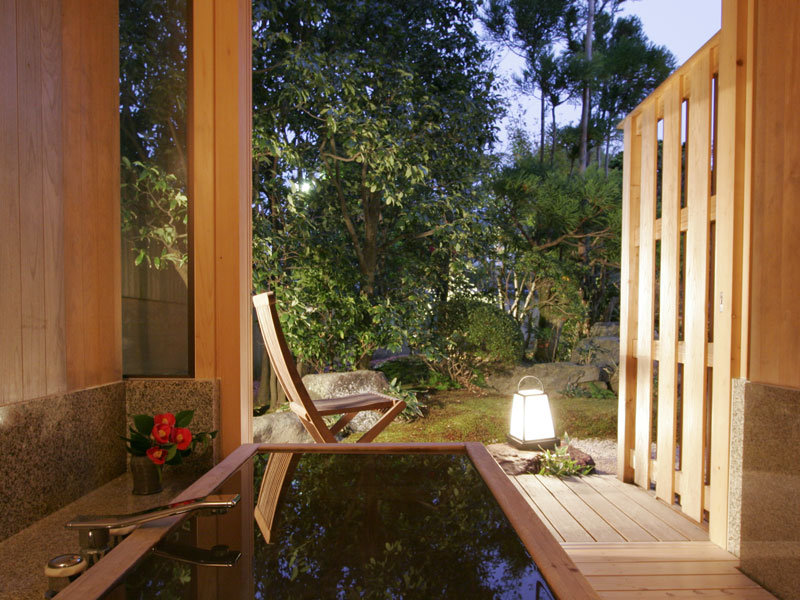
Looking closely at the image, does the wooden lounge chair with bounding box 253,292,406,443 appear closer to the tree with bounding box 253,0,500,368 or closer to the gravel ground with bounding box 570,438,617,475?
the tree with bounding box 253,0,500,368

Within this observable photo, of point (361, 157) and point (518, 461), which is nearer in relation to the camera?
point (518, 461)

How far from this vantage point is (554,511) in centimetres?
251

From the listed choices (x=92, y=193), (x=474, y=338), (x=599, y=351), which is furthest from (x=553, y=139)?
(x=92, y=193)

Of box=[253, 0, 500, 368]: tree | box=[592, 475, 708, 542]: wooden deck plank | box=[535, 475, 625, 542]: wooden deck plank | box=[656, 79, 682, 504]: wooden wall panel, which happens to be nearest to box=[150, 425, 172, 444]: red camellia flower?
box=[535, 475, 625, 542]: wooden deck plank

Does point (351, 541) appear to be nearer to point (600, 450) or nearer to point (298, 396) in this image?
point (298, 396)

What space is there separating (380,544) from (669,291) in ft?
7.94

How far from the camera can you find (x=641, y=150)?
116 inches

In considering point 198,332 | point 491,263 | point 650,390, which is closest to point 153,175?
point 198,332

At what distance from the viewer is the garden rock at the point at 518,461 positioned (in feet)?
10.4

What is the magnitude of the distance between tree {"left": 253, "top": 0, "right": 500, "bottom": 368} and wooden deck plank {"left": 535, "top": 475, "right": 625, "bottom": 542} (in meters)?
1.77

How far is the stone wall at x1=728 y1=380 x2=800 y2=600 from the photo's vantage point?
143 cm

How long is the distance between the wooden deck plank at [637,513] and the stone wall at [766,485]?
0.42 metres

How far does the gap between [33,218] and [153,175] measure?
0.32 m

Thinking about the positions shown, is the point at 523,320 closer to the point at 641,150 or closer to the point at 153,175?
the point at 641,150
